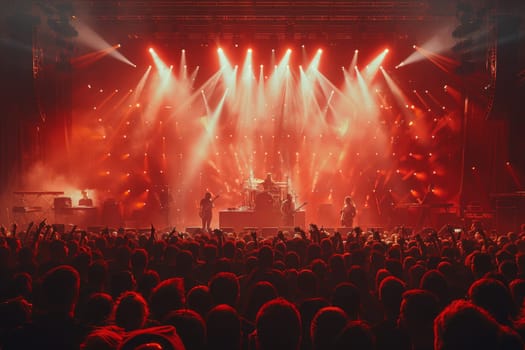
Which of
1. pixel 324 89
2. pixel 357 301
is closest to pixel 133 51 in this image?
pixel 324 89

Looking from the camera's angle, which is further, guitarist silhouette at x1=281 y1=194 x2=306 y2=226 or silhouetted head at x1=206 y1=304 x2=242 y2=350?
guitarist silhouette at x1=281 y1=194 x2=306 y2=226

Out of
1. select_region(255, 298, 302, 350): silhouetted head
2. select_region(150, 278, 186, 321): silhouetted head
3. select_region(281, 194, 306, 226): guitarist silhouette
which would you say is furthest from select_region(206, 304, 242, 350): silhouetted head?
select_region(281, 194, 306, 226): guitarist silhouette

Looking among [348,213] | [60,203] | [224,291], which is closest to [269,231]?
[348,213]

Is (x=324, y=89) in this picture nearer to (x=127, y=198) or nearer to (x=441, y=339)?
(x=127, y=198)

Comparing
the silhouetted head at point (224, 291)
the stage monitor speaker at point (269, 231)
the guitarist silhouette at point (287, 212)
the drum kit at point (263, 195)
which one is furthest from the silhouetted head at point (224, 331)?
the drum kit at point (263, 195)

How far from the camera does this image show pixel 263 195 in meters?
19.5

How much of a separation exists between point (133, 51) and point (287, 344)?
A: 22511 millimetres

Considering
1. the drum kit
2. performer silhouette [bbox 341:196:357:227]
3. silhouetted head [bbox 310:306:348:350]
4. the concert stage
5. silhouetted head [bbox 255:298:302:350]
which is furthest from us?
the drum kit

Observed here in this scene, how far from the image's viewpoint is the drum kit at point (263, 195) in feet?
63.6

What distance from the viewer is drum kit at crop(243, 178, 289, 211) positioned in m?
19.4

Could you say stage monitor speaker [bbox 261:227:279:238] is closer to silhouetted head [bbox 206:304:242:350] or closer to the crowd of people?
the crowd of people

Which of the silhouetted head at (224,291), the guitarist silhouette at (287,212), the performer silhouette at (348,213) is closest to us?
the silhouetted head at (224,291)

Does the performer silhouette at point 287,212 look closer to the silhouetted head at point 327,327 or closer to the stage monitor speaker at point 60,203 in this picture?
the stage monitor speaker at point 60,203

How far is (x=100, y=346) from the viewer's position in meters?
2.15
